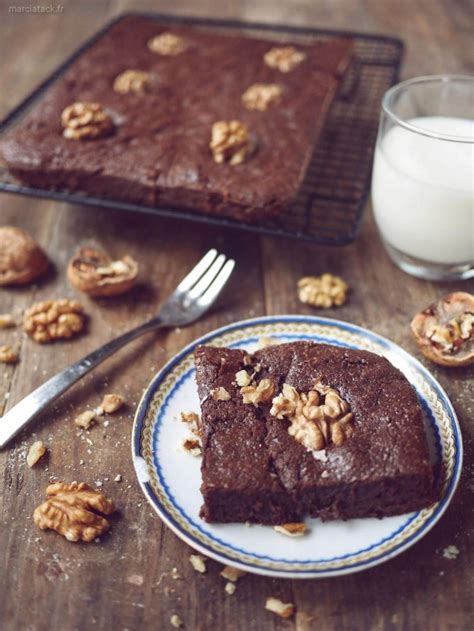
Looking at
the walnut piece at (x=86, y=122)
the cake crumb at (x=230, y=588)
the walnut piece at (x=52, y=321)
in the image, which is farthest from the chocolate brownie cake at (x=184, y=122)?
the cake crumb at (x=230, y=588)

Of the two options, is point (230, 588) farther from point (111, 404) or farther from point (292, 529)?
point (111, 404)

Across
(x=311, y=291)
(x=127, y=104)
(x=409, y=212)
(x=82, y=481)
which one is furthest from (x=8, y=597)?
(x=127, y=104)

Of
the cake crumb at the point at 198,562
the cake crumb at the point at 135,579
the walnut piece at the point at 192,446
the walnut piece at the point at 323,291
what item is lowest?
the cake crumb at the point at 135,579

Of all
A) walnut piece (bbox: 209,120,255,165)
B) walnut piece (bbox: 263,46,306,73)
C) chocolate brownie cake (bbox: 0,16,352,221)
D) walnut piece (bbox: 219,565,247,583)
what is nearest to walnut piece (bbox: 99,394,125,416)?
walnut piece (bbox: 219,565,247,583)

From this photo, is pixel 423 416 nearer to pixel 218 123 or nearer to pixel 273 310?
pixel 273 310

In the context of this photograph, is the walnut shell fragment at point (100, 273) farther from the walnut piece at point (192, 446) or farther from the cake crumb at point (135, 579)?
the cake crumb at point (135, 579)

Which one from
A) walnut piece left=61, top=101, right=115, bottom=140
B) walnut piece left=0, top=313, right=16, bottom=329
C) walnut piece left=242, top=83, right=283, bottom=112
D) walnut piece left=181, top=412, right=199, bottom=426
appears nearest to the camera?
walnut piece left=181, top=412, right=199, bottom=426

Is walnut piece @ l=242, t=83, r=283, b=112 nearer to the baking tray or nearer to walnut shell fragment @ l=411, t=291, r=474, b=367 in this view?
the baking tray

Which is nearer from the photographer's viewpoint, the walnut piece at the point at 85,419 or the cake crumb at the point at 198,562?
the cake crumb at the point at 198,562
